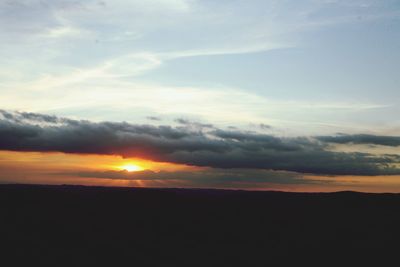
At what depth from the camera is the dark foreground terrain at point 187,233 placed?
3703 cm

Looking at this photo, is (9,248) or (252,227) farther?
(252,227)

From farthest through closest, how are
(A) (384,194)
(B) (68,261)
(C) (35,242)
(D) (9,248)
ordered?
(A) (384,194), (C) (35,242), (D) (9,248), (B) (68,261)

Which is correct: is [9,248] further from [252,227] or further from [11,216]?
[252,227]

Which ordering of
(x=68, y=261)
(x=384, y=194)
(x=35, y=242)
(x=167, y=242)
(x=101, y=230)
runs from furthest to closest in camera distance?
(x=384, y=194) → (x=101, y=230) → (x=167, y=242) → (x=35, y=242) → (x=68, y=261)

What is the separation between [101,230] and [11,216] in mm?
11510

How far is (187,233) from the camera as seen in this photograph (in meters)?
48.1

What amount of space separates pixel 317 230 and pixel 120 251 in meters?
23.4

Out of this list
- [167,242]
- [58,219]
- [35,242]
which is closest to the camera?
[35,242]

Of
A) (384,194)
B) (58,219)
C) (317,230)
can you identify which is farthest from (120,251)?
(384,194)

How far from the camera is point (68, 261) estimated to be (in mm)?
34188

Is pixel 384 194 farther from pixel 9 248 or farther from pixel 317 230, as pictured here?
pixel 9 248

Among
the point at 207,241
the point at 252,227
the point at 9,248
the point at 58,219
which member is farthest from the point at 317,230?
the point at 9,248

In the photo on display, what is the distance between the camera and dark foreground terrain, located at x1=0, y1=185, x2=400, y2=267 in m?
37.0

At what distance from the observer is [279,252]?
40.7 metres
